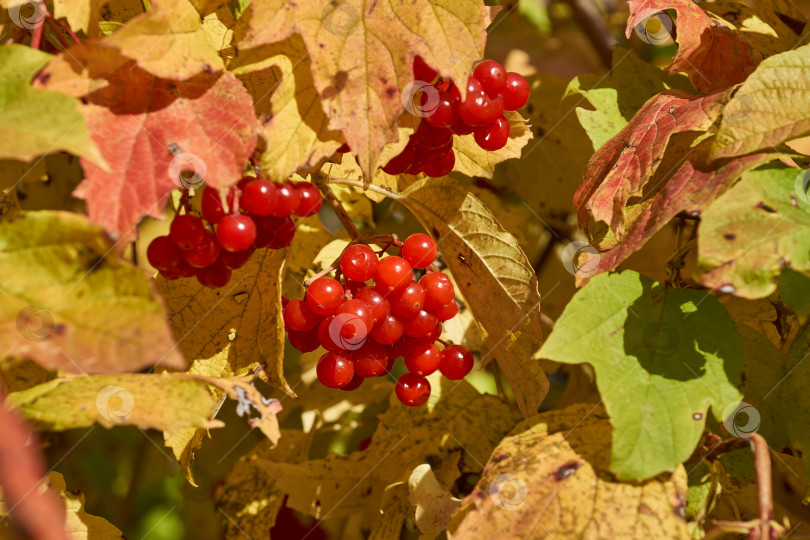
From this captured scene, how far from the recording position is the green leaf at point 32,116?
2.20 feet

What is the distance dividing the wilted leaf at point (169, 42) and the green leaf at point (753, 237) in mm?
612

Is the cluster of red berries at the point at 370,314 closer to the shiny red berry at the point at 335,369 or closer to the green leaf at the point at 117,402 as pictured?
the shiny red berry at the point at 335,369

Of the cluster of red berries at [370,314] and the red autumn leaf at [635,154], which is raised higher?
the red autumn leaf at [635,154]

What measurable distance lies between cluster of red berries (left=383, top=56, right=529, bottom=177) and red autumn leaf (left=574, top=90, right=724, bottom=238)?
0.16m

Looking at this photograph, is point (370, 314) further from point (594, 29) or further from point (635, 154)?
point (594, 29)

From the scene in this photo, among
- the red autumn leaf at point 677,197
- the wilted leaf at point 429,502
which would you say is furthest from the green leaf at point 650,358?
the wilted leaf at point 429,502

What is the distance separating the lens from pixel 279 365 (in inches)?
36.8

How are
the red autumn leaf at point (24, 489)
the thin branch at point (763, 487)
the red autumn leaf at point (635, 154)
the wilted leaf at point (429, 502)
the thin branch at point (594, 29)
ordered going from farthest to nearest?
1. the thin branch at point (594, 29)
2. the wilted leaf at point (429, 502)
3. the red autumn leaf at point (635, 154)
4. the thin branch at point (763, 487)
5. the red autumn leaf at point (24, 489)

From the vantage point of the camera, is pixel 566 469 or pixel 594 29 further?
pixel 594 29

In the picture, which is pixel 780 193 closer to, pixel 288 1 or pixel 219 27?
pixel 288 1

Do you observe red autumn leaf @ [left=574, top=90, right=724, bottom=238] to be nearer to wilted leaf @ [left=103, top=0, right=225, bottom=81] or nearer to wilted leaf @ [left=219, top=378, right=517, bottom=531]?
wilted leaf @ [left=219, top=378, right=517, bottom=531]

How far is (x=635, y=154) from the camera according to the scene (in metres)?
0.96

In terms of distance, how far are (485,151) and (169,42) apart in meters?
0.57

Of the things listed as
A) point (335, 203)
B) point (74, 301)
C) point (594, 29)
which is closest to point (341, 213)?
point (335, 203)
